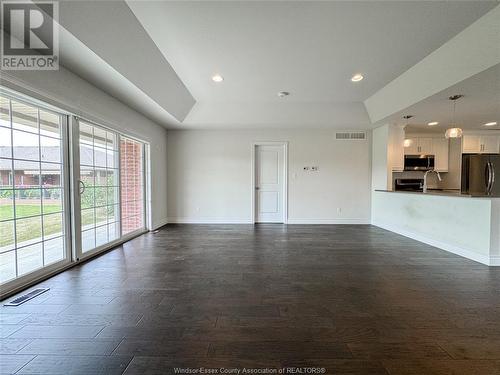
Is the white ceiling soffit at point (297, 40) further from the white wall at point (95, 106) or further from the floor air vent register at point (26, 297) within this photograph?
the floor air vent register at point (26, 297)

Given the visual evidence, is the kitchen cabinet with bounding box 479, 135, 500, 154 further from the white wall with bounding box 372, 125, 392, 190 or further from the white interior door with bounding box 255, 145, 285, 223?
the white interior door with bounding box 255, 145, 285, 223

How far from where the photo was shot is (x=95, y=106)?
3268mm

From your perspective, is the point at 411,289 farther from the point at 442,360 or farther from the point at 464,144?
the point at 464,144

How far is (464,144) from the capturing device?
580 centimetres

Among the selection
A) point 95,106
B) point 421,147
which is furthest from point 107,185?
point 421,147

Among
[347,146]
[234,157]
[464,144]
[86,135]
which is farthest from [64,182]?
[464,144]

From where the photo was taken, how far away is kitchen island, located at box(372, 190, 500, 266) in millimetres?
3098

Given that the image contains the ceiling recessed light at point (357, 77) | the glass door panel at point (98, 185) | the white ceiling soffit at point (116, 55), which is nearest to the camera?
the white ceiling soffit at point (116, 55)

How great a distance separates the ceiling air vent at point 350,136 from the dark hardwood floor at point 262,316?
11.3 ft

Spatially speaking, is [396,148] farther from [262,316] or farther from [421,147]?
[262,316]

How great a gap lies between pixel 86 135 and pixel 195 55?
2.00 meters
